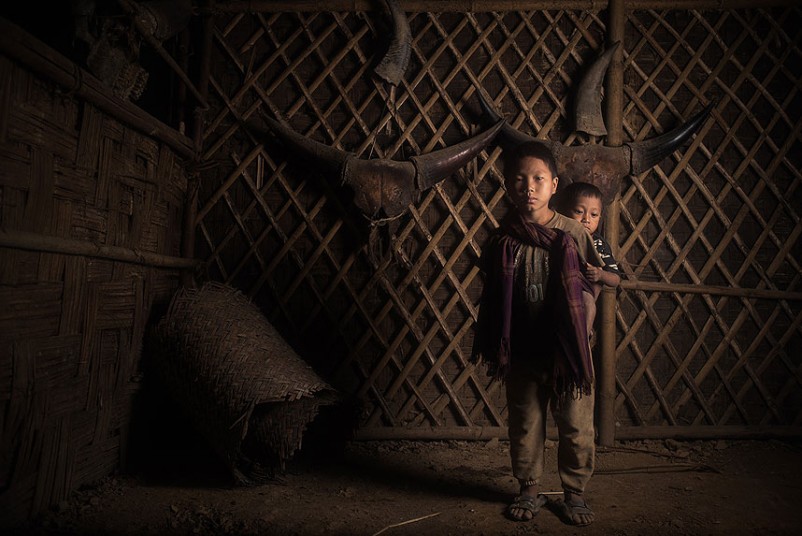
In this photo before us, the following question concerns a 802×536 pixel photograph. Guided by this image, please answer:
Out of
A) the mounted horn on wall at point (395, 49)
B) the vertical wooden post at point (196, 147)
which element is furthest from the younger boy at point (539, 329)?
the vertical wooden post at point (196, 147)

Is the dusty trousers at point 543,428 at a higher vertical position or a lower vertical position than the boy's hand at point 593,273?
lower

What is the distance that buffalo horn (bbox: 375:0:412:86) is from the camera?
2.08 meters

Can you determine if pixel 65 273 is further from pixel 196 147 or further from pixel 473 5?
pixel 473 5

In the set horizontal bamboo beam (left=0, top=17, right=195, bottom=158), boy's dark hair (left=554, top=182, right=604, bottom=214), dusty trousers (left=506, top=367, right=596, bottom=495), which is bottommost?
dusty trousers (left=506, top=367, right=596, bottom=495)

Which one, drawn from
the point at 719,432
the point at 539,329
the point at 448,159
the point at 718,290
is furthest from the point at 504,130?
the point at 719,432

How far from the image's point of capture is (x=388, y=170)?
202cm

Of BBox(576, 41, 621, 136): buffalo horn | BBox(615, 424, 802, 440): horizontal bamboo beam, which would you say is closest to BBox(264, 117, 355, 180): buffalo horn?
BBox(576, 41, 621, 136): buffalo horn

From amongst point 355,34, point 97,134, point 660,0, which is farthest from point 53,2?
point 660,0

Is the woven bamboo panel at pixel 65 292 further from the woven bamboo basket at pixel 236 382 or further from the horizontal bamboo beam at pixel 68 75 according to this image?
the woven bamboo basket at pixel 236 382

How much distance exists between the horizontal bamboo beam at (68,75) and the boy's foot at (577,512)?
187 cm

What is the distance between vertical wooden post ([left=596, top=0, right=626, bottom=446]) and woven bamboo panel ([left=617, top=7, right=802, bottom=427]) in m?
0.07

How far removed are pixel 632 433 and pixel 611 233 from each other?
35.4 inches

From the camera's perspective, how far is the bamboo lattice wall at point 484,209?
2068 millimetres

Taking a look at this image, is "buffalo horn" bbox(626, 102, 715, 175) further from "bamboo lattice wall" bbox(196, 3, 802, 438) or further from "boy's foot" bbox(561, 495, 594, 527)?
"boy's foot" bbox(561, 495, 594, 527)
